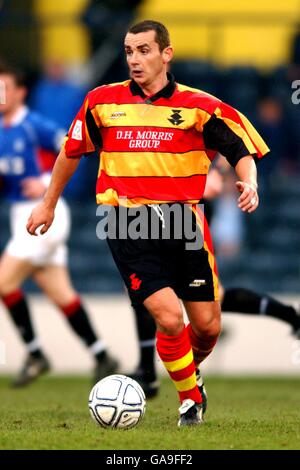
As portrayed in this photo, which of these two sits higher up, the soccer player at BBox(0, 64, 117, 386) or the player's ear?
the player's ear

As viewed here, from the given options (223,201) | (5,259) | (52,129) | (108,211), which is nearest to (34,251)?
(5,259)

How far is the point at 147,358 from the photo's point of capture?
8758 millimetres

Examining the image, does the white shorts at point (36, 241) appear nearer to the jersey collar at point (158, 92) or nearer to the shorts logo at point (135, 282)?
the jersey collar at point (158, 92)

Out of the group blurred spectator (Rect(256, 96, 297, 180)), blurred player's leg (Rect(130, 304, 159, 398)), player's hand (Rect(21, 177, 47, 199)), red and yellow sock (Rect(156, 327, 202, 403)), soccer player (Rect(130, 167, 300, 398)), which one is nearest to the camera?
red and yellow sock (Rect(156, 327, 202, 403))

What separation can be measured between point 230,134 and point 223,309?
2853 mm

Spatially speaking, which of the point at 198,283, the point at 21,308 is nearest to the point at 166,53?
the point at 198,283

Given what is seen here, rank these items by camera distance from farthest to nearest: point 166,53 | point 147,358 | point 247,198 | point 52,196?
point 147,358 → point 52,196 → point 166,53 → point 247,198

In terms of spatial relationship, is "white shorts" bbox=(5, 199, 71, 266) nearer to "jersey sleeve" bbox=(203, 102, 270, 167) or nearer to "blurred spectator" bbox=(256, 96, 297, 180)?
"jersey sleeve" bbox=(203, 102, 270, 167)

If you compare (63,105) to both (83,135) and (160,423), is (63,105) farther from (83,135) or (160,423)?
(160,423)

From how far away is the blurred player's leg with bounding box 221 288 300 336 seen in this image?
9281 mm

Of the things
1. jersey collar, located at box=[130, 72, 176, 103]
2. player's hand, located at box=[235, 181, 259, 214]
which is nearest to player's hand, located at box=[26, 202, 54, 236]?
jersey collar, located at box=[130, 72, 176, 103]

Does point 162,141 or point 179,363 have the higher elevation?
point 162,141

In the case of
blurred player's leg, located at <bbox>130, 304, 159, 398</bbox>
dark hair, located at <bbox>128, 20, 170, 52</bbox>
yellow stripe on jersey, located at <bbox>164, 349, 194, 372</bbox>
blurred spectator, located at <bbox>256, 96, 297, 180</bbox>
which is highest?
dark hair, located at <bbox>128, 20, 170, 52</bbox>

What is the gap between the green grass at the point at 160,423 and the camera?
232 inches
